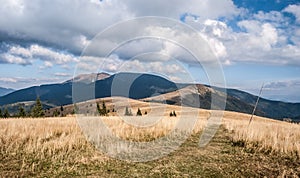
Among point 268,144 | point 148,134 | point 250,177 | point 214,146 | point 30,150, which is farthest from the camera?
point 148,134

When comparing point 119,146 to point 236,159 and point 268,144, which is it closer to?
point 236,159

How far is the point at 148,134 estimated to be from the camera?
54.1 feet

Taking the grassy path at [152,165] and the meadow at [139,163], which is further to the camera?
the meadow at [139,163]

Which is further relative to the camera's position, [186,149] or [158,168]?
[186,149]

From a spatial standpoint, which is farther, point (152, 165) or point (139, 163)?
point (139, 163)

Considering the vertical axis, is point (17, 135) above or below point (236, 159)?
above

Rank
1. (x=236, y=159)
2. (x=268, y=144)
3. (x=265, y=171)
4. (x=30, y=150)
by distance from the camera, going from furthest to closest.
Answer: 1. (x=268, y=144)
2. (x=236, y=159)
3. (x=30, y=150)
4. (x=265, y=171)

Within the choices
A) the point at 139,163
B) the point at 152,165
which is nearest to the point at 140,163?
the point at 139,163

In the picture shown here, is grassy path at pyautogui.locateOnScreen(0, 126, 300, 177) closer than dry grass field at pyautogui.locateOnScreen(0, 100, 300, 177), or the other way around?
grassy path at pyautogui.locateOnScreen(0, 126, 300, 177)

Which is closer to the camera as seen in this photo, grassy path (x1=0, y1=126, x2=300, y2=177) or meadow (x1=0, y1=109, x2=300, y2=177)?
grassy path (x1=0, y1=126, x2=300, y2=177)

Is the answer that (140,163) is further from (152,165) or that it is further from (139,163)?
(152,165)

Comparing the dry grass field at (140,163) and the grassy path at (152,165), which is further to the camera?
the dry grass field at (140,163)

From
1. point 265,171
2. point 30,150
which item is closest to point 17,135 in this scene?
point 30,150

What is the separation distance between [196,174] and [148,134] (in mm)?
7719
